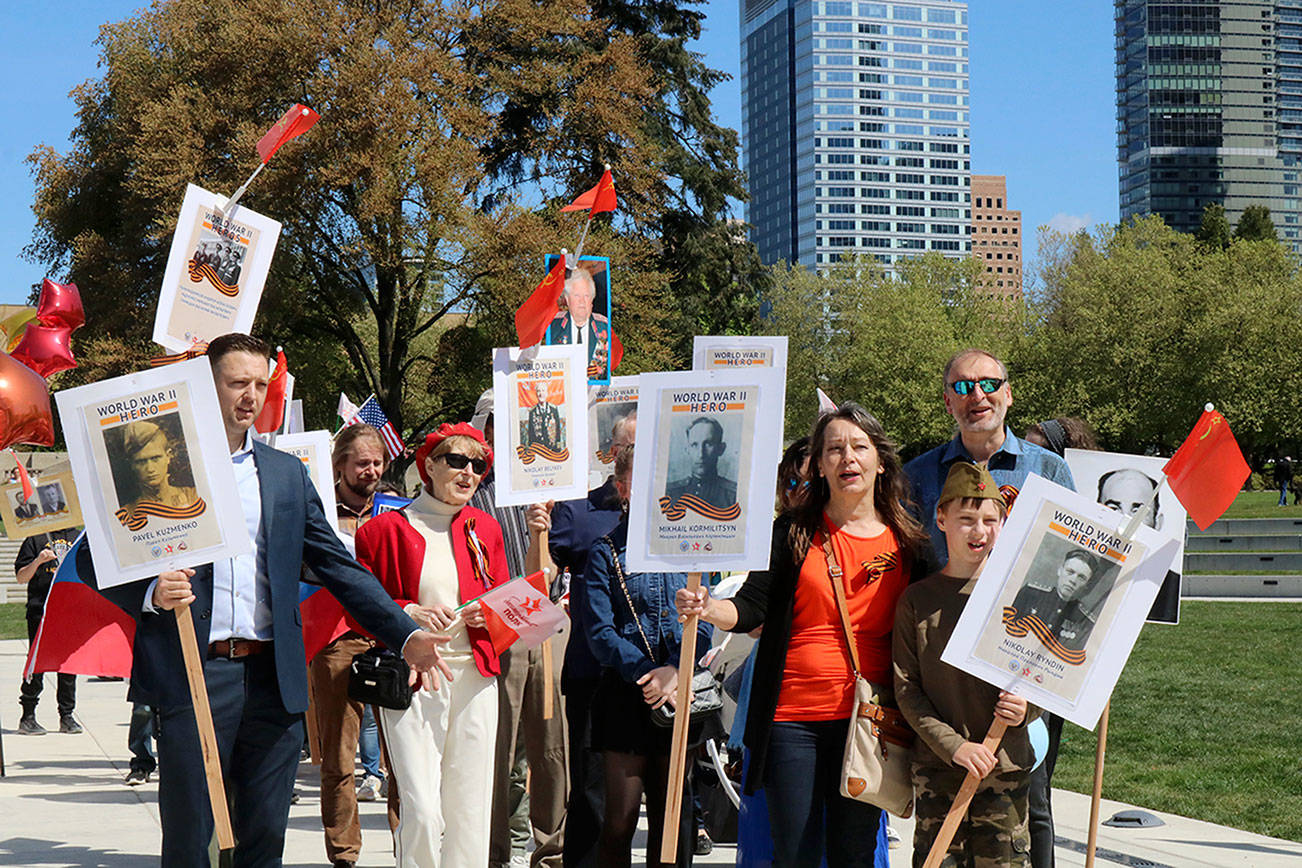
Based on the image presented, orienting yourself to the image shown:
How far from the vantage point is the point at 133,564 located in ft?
14.7

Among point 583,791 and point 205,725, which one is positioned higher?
point 205,725

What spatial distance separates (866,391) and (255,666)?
58799mm

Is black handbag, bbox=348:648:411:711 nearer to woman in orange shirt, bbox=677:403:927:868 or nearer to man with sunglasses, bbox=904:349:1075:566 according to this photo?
woman in orange shirt, bbox=677:403:927:868

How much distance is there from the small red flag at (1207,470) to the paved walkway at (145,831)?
226 cm

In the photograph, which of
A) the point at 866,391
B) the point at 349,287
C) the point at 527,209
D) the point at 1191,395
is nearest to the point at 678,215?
the point at 527,209

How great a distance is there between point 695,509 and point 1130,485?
233 cm

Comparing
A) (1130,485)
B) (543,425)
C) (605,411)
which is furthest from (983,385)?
(605,411)

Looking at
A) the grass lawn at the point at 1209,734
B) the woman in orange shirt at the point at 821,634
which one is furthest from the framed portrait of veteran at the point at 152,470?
the grass lawn at the point at 1209,734

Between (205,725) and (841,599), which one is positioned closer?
(205,725)

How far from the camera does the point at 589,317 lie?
911cm

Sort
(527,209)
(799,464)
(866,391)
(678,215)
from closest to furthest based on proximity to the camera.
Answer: (799,464) < (527,209) < (678,215) < (866,391)

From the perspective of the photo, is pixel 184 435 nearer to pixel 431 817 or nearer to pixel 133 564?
pixel 133 564

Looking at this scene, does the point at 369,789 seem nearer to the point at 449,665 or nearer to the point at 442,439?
the point at 449,665

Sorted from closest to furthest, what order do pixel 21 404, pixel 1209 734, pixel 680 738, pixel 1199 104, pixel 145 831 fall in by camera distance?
pixel 680 738 → pixel 145 831 → pixel 21 404 → pixel 1209 734 → pixel 1199 104
